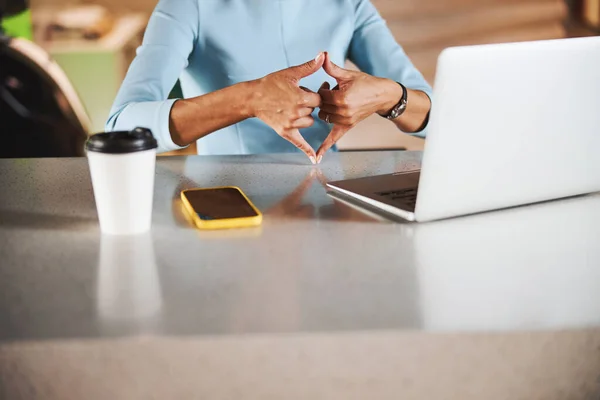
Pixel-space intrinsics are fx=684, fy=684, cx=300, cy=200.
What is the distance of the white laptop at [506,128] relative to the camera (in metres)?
0.83

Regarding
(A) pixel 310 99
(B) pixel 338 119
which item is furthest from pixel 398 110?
(A) pixel 310 99

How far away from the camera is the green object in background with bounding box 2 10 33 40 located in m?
2.68

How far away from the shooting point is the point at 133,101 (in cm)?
146

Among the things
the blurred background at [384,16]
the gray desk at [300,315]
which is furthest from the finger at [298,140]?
the blurred background at [384,16]

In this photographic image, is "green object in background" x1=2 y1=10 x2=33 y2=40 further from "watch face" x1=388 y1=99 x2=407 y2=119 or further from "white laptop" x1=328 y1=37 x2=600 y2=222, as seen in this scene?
"white laptop" x1=328 y1=37 x2=600 y2=222

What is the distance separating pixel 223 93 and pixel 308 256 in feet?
2.12

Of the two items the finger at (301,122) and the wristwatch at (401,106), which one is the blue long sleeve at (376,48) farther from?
the finger at (301,122)

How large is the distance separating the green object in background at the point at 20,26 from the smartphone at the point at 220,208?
2.00m

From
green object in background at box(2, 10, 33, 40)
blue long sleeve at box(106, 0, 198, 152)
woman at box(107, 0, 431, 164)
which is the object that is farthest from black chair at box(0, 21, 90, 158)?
blue long sleeve at box(106, 0, 198, 152)

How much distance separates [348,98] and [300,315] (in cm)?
78

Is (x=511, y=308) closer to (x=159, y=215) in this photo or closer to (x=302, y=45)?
(x=159, y=215)

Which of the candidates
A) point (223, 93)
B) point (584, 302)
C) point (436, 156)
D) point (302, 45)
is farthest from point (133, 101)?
point (584, 302)

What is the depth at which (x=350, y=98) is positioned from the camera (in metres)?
1.33

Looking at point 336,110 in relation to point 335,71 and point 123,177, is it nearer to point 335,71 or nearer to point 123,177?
point 335,71
